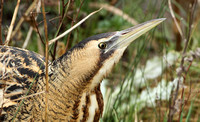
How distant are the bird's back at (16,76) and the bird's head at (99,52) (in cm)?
15

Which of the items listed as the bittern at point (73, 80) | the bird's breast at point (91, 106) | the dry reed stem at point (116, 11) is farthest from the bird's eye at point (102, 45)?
the dry reed stem at point (116, 11)

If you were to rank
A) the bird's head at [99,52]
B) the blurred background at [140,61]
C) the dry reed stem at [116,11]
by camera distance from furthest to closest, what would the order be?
the dry reed stem at [116,11] → the blurred background at [140,61] → the bird's head at [99,52]

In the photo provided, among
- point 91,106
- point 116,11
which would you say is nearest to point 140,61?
point 116,11

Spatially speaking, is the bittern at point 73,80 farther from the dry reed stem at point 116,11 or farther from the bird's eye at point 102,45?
the dry reed stem at point 116,11

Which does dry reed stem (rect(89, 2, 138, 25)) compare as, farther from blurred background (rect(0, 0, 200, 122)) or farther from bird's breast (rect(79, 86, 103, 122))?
bird's breast (rect(79, 86, 103, 122))

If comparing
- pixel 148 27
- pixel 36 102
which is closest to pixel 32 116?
pixel 36 102

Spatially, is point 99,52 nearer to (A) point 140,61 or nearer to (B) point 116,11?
(A) point 140,61

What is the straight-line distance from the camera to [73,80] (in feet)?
3.19

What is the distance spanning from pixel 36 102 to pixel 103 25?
5.49 ft

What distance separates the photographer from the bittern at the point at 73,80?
963mm

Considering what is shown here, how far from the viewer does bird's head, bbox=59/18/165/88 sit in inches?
37.8

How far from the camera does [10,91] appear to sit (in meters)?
1.06

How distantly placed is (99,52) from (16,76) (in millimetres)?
326

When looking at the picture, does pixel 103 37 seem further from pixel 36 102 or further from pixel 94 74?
pixel 36 102
